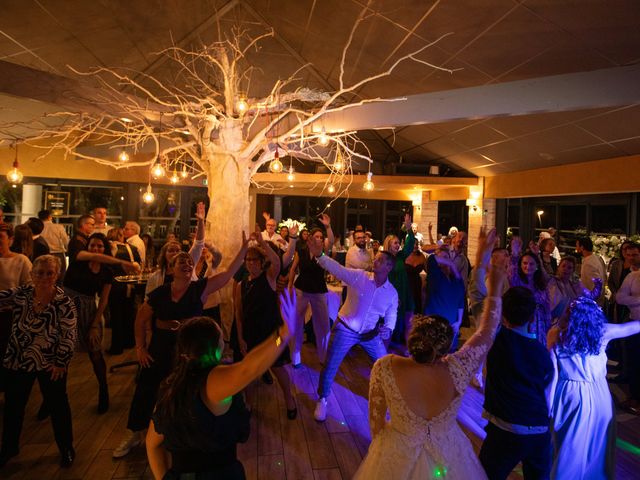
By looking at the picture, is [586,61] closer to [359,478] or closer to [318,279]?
[318,279]

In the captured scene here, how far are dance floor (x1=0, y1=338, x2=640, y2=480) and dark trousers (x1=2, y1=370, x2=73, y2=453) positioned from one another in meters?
0.17

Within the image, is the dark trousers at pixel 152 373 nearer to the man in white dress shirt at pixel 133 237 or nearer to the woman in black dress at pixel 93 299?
the woman in black dress at pixel 93 299

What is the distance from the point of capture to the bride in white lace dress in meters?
1.71

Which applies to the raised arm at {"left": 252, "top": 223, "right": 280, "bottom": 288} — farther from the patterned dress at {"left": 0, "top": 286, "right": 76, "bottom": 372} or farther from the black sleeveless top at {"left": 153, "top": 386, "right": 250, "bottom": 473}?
A: the black sleeveless top at {"left": 153, "top": 386, "right": 250, "bottom": 473}

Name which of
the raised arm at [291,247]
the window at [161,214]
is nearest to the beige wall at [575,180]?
the raised arm at [291,247]

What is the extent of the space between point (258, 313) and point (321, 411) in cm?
93

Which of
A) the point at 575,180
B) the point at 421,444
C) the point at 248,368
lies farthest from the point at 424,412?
the point at 575,180

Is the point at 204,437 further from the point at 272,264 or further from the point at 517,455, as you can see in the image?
the point at 272,264

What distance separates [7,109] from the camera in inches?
253

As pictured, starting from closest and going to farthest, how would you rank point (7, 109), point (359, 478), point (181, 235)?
point (359, 478), point (7, 109), point (181, 235)

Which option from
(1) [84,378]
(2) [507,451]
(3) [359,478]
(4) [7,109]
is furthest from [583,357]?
(4) [7,109]

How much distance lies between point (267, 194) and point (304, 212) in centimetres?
140

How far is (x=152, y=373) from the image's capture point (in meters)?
2.90

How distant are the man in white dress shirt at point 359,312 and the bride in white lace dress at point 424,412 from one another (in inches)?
63.9
